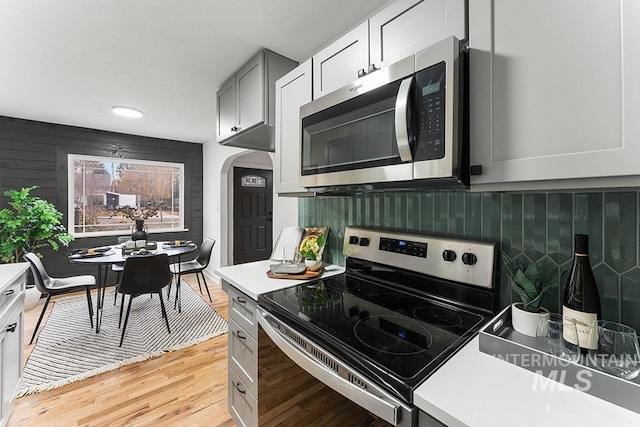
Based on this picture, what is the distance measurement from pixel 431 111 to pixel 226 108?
2.02 metres

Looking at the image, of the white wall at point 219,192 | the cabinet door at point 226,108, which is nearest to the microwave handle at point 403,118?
the cabinet door at point 226,108

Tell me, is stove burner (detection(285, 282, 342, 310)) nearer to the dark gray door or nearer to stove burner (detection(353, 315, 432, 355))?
stove burner (detection(353, 315, 432, 355))

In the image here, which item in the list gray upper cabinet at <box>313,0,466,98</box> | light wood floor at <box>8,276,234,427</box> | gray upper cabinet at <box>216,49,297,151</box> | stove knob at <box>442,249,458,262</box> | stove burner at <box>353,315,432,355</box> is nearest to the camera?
stove burner at <box>353,315,432,355</box>

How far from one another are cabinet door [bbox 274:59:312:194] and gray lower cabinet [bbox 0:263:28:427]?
4.88 ft

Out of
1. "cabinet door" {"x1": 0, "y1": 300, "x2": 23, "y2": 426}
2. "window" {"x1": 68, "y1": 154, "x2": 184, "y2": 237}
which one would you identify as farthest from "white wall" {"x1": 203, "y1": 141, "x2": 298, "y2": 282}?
"cabinet door" {"x1": 0, "y1": 300, "x2": 23, "y2": 426}

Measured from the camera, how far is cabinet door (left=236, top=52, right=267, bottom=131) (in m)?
1.99

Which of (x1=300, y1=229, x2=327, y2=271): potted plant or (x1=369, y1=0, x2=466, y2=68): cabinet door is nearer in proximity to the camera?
(x1=369, y1=0, x2=466, y2=68): cabinet door

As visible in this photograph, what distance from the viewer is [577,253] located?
2.76ft

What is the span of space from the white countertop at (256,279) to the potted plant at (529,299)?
3.04 ft

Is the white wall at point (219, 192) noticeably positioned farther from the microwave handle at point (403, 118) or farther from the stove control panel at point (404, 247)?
the microwave handle at point (403, 118)

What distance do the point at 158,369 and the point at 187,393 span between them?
1.47 ft

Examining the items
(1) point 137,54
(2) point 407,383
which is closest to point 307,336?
(2) point 407,383

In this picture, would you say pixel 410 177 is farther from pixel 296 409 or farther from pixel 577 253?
pixel 296 409

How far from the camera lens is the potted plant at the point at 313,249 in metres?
1.68
